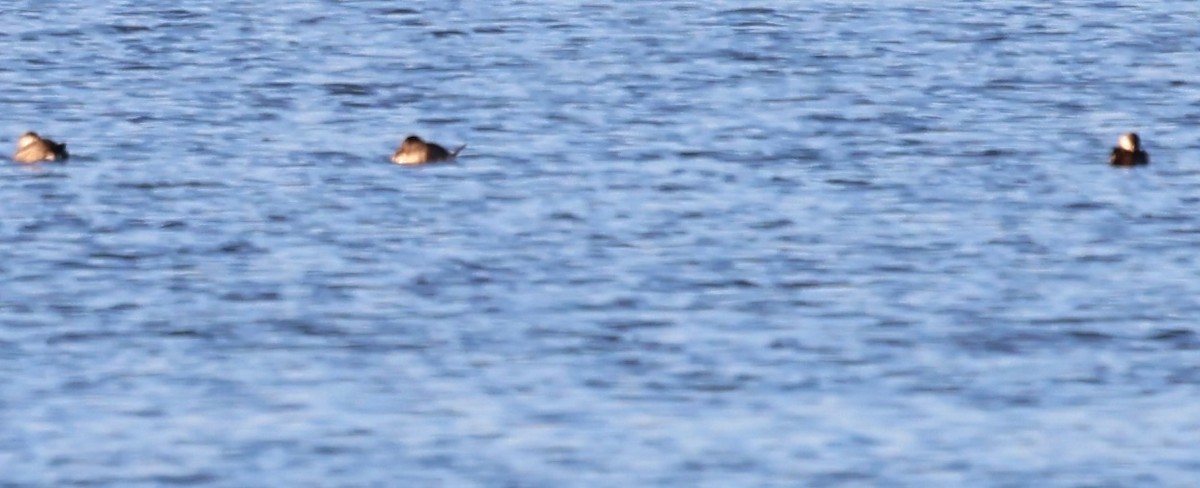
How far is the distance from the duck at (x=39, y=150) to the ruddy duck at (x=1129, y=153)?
33.0 ft

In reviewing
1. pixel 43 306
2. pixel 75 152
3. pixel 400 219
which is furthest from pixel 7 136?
pixel 43 306

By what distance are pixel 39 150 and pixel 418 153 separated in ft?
12.0

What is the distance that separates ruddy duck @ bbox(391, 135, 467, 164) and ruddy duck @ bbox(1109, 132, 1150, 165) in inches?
251

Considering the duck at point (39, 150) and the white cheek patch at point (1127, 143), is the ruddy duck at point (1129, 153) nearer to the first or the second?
the white cheek patch at point (1127, 143)

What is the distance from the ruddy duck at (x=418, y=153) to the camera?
94.9ft

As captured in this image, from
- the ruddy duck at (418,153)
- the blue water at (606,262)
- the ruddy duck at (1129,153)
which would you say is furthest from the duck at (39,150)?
the ruddy duck at (1129,153)

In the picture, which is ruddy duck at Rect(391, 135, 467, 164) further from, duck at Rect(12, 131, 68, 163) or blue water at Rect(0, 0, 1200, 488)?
duck at Rect(12, 131, 68, 163)

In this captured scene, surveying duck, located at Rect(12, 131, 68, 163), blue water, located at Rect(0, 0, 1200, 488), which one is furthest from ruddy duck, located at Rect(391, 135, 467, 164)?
duck, located at Rect(12, 131, 68, 163)

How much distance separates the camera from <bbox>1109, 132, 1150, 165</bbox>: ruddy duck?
28.4 m

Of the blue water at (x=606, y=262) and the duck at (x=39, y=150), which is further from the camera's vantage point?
the duck at (x=39, y=150)

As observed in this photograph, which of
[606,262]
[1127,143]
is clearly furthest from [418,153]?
[1127,143]

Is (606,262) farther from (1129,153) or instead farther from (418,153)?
(1129,153)

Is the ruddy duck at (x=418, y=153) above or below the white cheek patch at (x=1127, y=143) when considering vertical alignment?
below

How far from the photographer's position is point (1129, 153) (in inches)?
1118
